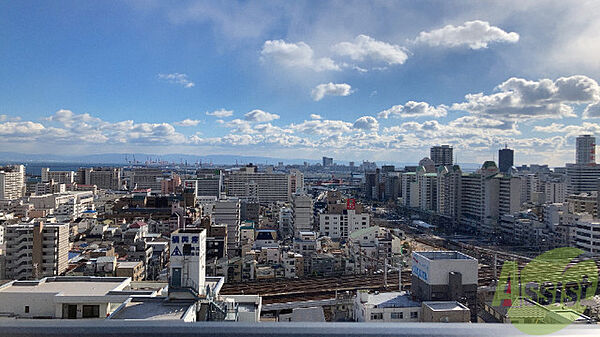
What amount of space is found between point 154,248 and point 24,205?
29.9ft

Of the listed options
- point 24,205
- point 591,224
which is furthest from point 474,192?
point 24,205

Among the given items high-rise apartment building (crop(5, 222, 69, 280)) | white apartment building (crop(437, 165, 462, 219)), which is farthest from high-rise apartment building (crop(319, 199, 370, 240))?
high-rise apartment building (crop(5, 222, 69, 280))

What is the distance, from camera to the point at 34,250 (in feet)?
22.4

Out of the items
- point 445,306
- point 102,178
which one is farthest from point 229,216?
point 102,178

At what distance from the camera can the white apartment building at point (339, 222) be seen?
36.5 feet

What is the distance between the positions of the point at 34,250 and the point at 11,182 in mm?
15448

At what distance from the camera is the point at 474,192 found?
1495cm

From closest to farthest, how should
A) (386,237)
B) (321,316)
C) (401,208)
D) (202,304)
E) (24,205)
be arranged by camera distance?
(202,304)
(321,316)
(386,237)
(24,205)
(401,208)

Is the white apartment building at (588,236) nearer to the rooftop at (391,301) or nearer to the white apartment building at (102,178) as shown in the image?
the rooftop at (391,301)

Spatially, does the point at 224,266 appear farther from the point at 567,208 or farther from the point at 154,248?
the point at 567,208

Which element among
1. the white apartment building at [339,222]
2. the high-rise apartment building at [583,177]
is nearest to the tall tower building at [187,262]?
the white apartment building at [339,222]

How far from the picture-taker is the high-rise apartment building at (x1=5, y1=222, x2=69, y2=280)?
22.1ft

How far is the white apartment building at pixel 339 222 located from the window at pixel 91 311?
9.18 metres

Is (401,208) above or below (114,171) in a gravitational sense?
below
